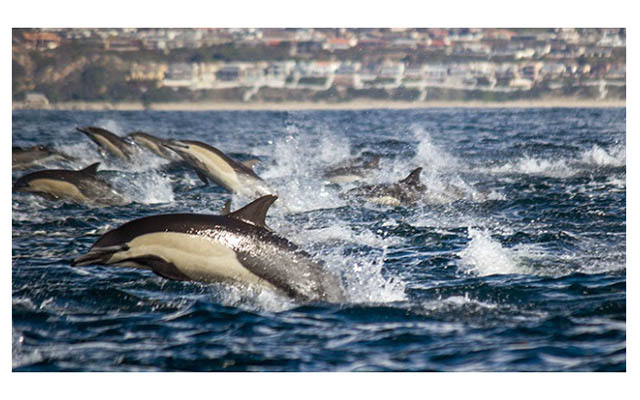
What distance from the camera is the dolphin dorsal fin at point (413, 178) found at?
29.5 ft

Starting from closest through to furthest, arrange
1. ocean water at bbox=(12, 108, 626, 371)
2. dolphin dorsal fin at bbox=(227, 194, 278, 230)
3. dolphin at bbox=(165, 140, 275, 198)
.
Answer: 1. ocean water at bbox=(12, 108, 626, 371)
2. dolphin dorsal fin at bbox=(227, 194, 278, 230)
3. dolphin at bbox=(165, 140, 275, 198)

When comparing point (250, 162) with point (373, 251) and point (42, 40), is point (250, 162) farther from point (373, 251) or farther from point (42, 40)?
point (42, 40)

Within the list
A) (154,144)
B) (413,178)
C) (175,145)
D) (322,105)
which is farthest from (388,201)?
(154,144)

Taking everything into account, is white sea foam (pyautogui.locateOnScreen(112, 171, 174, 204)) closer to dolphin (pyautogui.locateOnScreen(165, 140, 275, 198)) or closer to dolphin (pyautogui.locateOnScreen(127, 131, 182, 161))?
dolphin (pyautogui.locateOnScreen(127, 131, 182, 161))

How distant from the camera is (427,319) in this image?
780 centimetres

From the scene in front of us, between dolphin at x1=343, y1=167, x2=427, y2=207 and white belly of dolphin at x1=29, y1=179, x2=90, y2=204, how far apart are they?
325cm

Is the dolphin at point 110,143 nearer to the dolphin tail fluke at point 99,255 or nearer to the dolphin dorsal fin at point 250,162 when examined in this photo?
the dolphin dorsal fin at point 250,162

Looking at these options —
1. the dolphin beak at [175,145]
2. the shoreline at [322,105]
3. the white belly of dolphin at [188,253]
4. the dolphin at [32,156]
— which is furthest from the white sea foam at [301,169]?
the dolphin at [32,156]

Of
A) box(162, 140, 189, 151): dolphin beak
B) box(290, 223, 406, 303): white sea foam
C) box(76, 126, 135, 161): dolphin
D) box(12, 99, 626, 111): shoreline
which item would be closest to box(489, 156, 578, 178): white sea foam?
box(12, 99, 626, 111): shoreline

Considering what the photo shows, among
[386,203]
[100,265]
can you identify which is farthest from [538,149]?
[100,265]

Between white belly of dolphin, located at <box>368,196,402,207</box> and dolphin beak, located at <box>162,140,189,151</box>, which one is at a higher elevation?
dolphin beak, located at <box>162,140,189,151</box>

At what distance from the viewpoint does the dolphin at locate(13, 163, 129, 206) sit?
9.13 metres

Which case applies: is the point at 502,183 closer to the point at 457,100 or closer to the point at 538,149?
the point at 538,149

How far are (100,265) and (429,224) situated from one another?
345cm
